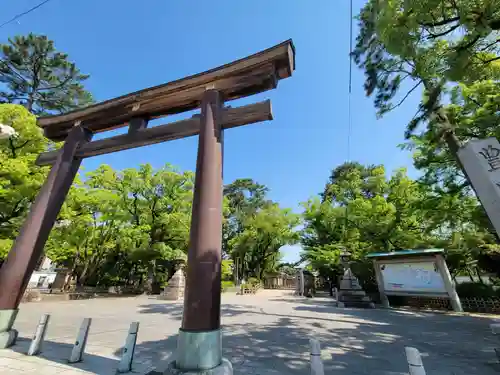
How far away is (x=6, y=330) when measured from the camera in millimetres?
4367

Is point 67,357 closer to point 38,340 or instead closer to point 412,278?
point 38,340

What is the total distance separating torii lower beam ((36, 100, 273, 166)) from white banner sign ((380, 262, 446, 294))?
534 inches

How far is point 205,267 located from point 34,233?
4020 mm

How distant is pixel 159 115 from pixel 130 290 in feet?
59.8

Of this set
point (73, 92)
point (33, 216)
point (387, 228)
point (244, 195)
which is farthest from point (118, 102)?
point (244, 195)

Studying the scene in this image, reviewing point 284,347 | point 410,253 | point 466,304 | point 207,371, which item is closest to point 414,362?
point 207,371

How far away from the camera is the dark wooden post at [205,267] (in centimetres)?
294

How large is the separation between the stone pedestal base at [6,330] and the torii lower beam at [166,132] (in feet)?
10.8

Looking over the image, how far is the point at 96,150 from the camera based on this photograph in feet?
18.3

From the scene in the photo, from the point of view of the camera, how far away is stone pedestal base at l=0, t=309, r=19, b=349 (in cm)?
428

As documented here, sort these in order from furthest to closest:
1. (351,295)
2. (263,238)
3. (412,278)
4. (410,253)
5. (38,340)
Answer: (263,238) → (351,295) → (412,278) → (410,253) → (38,340)

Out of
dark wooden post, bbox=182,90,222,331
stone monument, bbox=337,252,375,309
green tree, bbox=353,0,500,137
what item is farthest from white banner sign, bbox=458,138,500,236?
stone monument, bbox=337,252,375,309

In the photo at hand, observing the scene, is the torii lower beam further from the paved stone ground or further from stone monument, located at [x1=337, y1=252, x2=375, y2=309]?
stone monument, located at [x1=337, y1=252, x2=375, y2=309]

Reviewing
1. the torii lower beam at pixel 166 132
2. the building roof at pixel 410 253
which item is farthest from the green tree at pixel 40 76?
the building roof at pixel 410 253
